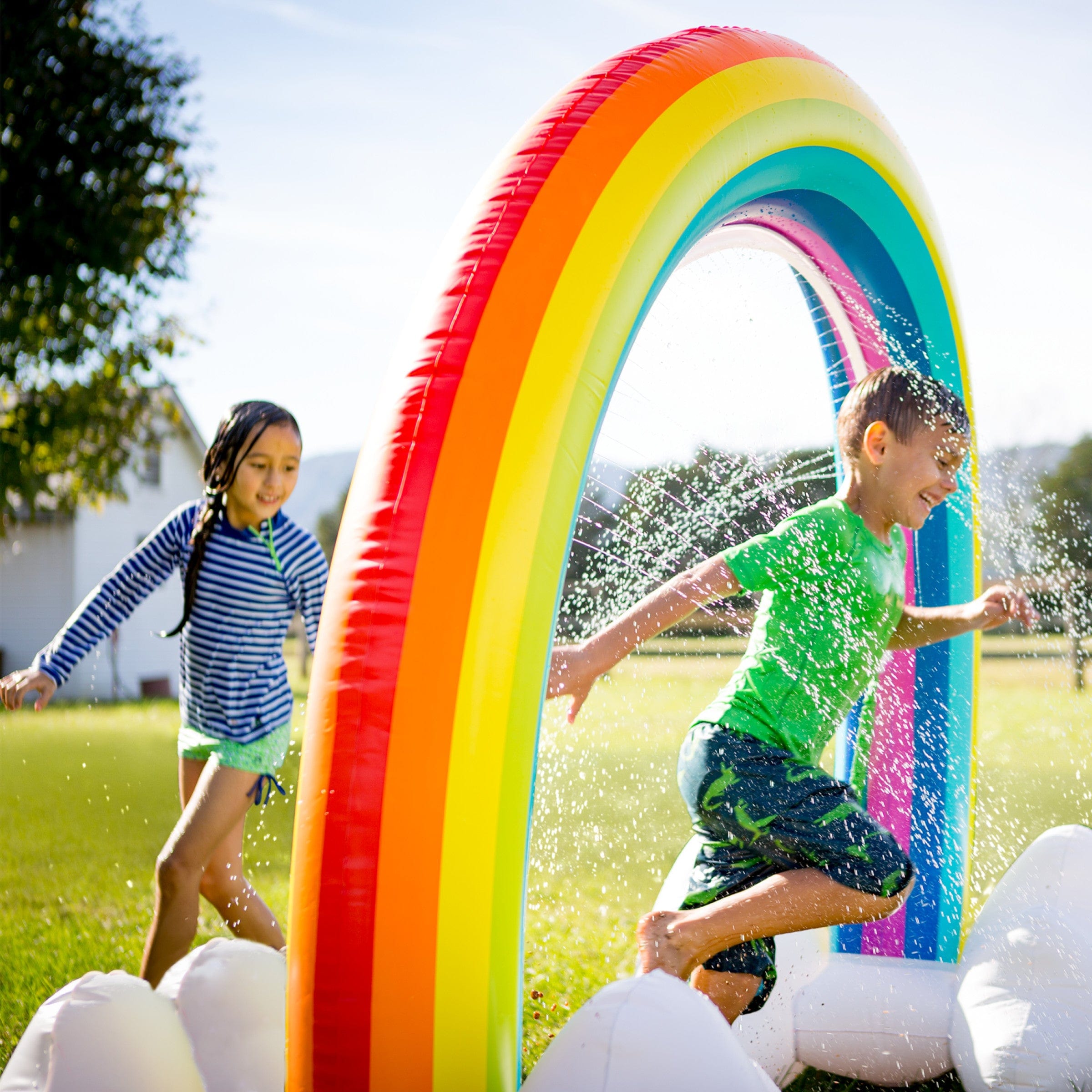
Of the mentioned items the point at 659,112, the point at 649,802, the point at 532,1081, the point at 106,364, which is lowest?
the point at 649,802

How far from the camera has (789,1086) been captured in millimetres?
2820

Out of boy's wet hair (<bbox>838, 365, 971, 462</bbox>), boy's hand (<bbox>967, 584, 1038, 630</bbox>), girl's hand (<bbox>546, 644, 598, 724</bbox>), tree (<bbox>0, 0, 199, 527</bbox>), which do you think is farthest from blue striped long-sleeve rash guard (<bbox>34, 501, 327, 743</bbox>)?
tree (<bbox>0, 0, 199, 527</bbox>)

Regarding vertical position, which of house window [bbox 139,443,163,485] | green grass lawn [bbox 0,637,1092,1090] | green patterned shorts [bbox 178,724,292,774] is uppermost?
house window [bbox 139,443,163,485]

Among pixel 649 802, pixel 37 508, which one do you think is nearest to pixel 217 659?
pixel 649 802

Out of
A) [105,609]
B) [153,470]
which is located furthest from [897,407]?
[153,470]

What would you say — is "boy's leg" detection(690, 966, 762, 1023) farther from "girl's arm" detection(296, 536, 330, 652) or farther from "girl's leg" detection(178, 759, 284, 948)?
"girl's arm" detection(296, 536, 330, 652)

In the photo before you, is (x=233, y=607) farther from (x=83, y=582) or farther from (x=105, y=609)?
(x=83, y=582)

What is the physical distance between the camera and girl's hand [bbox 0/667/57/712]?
242 centimetres

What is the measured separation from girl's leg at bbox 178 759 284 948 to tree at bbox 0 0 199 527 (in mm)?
17483

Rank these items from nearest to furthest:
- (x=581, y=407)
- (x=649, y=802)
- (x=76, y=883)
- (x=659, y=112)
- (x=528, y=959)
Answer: (x=581, y=407) → (x=659, y=112) → (x=528, y=959) → (x=76, y=883) → (x=649, y=802)

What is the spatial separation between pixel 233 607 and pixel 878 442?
5.94 ft

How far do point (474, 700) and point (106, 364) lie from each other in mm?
19532

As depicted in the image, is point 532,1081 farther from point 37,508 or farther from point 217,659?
point 37,508

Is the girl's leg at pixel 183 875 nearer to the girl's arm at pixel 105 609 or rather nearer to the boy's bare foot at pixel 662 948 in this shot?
the girl's arm at pixel 105 609
